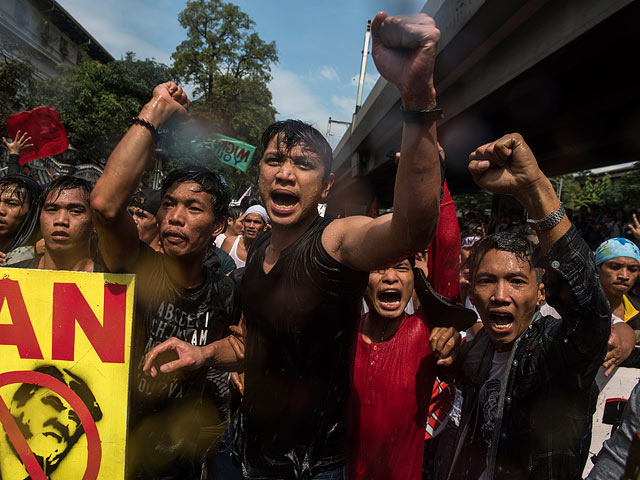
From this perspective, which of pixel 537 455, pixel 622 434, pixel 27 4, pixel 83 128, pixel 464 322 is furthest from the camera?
pixel 27 4

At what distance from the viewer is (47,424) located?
5.55 feet

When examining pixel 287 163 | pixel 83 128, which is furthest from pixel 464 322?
pixel 83 128

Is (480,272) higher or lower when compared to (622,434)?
higher

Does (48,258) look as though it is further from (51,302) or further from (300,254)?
(300,254)

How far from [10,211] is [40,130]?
362cm

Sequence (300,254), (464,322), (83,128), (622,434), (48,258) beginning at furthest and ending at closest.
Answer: (83,128)
(48,258)
(464,322)
(300,254)
(622,434)

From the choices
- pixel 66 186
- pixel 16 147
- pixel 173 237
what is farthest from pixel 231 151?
pixel 173 237

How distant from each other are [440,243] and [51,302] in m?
1.63

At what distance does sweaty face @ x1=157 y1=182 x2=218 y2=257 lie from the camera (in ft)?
6.96

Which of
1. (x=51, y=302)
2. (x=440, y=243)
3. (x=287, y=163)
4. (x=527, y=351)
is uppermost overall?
(x=287, y=163)

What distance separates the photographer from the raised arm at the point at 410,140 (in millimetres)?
1043

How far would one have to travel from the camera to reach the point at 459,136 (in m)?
10.7

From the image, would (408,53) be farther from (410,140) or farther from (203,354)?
(203,354)

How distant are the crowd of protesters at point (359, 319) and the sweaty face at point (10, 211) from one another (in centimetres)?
103
